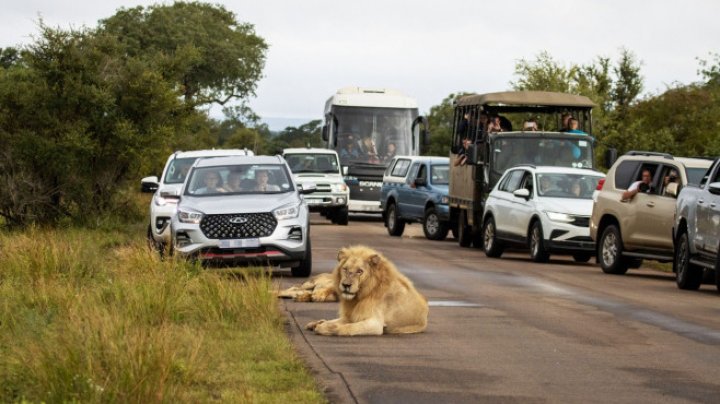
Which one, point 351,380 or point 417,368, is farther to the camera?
Answer: point 417,368

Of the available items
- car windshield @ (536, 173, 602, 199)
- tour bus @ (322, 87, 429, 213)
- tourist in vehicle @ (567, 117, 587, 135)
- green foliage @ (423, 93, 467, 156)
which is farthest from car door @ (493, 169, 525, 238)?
green foliage @ (423, 93, 467, 156)

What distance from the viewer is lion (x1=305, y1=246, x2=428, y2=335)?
13.6 m

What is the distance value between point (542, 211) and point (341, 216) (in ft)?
50.6

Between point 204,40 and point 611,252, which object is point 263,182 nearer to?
point 611,252

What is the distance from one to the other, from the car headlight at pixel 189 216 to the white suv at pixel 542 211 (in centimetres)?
782

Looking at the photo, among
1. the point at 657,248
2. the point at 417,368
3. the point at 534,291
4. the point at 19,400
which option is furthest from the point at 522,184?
the point at 19,400

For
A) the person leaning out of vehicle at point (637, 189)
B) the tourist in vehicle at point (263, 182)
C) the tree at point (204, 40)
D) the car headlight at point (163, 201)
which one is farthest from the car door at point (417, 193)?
the tree at point (204, 40)

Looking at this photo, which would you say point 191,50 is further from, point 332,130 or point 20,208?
point 332,130

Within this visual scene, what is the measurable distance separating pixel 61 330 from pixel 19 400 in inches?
64.0

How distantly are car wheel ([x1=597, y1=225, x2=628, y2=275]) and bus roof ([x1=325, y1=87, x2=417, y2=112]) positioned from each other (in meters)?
21.6

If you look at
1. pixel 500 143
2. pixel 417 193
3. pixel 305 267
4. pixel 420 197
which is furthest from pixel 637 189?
pixel 417 193

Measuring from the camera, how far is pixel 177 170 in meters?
28.8

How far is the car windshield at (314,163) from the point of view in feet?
140

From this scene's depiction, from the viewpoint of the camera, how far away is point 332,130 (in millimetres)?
46062
